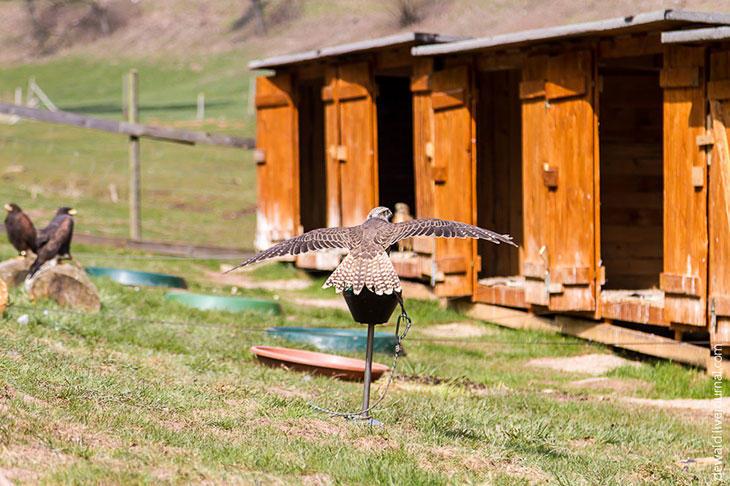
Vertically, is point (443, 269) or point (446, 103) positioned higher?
point (446, 103)

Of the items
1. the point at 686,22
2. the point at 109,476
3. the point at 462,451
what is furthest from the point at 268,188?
the point at 109,476

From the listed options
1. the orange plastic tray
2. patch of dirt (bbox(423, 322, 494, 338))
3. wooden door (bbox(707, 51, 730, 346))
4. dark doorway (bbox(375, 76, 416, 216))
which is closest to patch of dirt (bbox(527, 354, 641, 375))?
wooden door (bbox(707, 51, 730, 346))

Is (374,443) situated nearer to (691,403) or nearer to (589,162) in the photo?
(691,403)

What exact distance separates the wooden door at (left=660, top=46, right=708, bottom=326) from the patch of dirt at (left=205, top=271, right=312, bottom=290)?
25.0 feet

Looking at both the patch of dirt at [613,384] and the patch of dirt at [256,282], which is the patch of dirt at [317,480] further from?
the patch of dirt at [256,282]

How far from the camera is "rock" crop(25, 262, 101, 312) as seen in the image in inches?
502

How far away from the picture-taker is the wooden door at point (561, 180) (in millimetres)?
13586

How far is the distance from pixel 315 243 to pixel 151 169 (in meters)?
27.1

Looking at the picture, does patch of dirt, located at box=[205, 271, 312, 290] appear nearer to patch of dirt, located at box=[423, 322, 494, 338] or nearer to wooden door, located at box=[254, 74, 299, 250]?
wooden door, located at box=[254, 74, 299, 250]

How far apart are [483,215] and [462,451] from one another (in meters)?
9.97

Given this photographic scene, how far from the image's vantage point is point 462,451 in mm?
7750

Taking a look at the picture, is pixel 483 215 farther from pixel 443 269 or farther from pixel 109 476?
pixel 109 476

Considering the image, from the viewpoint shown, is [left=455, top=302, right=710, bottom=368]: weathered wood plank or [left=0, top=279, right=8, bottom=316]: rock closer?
[left=0, top=279, right=8, bottom=316]: rock


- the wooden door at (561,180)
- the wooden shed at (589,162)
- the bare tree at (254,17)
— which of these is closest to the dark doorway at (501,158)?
the wooden shed at (589,162)
